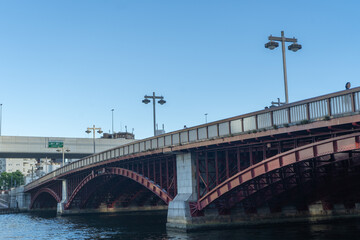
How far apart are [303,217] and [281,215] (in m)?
3.10

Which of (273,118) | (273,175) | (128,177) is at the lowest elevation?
(273,175)

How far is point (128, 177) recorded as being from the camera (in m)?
58.7

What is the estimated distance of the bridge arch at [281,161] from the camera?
92.2 feet

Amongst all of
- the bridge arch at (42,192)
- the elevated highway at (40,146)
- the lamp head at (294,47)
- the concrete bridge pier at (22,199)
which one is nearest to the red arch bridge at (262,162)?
the lamp head at (294,47)

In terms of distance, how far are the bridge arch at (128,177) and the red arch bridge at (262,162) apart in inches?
8.9

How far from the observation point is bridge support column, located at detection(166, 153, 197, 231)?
4175cm

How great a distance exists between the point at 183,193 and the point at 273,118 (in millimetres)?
14016

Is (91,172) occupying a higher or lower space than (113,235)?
higher

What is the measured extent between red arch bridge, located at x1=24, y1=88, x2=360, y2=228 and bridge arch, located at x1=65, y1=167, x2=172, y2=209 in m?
0.23

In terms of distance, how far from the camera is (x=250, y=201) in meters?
42.8

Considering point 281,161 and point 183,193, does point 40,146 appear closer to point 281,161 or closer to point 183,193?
point 183,193

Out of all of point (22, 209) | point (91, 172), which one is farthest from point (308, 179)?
point (22, 209)

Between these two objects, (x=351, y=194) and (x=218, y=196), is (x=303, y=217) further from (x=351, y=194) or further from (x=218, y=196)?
(x=218, y=196)

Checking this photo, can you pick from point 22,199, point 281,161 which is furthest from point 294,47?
point 22,199
